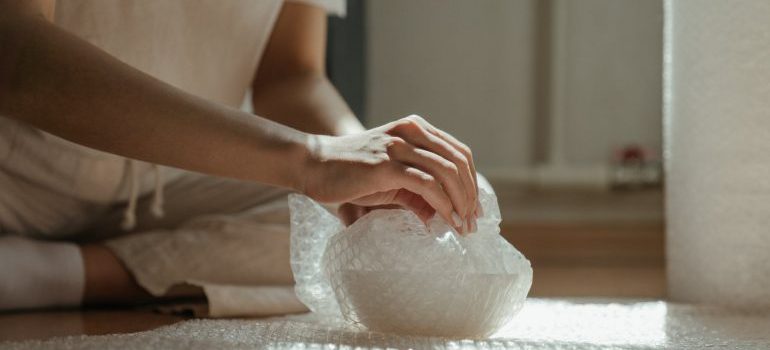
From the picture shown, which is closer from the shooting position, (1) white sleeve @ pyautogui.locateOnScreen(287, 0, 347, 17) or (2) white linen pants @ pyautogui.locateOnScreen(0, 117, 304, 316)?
A: (2) white linen pants @ pyautogui.locateOnScreen(0, 117, 304, 316)

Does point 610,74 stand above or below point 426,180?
below

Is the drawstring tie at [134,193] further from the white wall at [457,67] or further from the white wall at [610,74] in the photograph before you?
the white wall at [610,74]

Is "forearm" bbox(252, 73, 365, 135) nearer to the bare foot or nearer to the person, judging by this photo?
the person

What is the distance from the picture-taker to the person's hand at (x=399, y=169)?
23.1 inches

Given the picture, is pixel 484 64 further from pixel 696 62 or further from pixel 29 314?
pixel 29 314

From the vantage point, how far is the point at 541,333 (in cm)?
70

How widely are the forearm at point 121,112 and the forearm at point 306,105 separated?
28 cm

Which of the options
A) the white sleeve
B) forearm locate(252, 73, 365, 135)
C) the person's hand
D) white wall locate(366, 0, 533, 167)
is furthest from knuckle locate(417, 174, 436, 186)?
white wall locate(366, 0, 533, 167)

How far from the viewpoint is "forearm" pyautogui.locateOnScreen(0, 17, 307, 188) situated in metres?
0.60

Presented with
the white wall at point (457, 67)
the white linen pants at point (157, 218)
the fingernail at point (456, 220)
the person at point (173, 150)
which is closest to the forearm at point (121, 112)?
the person at point (173, 150)

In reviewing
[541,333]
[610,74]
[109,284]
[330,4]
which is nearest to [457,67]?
[610,74]

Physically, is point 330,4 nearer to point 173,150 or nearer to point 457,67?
point 173,150

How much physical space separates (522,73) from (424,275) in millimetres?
2701

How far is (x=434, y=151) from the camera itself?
0.60 metres
